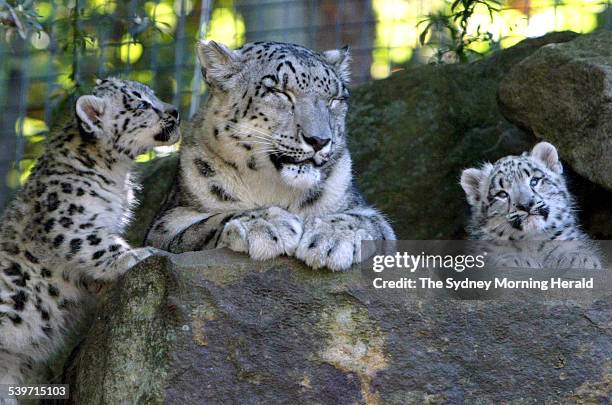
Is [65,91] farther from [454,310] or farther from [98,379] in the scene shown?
[454,310]

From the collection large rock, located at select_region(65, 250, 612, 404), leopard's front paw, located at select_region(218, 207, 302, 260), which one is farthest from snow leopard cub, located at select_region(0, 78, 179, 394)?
large rock, located at select_region(65, 250, 612, 404)

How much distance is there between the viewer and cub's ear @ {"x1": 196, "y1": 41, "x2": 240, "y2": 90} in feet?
19.9

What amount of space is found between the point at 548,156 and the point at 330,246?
1.82 metres

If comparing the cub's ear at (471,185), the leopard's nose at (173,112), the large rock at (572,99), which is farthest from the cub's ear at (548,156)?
the leopard's nose at (173,112)

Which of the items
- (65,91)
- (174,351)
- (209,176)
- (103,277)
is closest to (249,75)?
(209,176)

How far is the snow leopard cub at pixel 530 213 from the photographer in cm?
600

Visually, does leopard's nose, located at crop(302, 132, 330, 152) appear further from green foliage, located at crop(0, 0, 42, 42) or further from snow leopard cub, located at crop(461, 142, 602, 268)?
green foliage, located at crop(0, 0, 42, 42)

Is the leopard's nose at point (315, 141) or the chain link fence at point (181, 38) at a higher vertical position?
the chain link fence at point (181, 38)

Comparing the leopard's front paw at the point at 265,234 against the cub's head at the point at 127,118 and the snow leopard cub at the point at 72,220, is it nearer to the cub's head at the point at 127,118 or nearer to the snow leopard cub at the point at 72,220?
the snow leopard cub at the point at 72,220

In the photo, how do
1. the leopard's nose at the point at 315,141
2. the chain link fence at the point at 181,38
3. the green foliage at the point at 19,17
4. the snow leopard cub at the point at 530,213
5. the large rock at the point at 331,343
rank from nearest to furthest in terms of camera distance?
the large rock at the point at 331,343 → the leopard's nose at the point at 315,141 → the snow leopard cub at the point at 530,213 → the green foliage at the point at 19,17 → the chain link fence at the point at 181,38

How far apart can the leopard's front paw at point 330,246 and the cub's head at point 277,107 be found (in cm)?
48

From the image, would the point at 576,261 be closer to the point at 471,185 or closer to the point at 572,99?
the point at 471,185

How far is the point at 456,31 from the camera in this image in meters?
8.27

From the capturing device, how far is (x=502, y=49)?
328 inches
